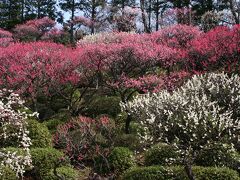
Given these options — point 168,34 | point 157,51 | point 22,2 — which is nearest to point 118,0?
point 22,2

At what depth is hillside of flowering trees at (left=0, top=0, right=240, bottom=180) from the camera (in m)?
11.7

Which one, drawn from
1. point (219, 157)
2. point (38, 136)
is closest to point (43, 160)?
point (38, 136)

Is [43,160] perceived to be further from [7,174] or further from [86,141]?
[86,141]

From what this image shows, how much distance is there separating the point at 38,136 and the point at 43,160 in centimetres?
165

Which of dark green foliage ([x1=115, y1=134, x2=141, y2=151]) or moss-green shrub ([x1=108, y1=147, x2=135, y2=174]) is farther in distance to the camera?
dark green foliage ([x1=115, y1=134, x2=141, y2=151])

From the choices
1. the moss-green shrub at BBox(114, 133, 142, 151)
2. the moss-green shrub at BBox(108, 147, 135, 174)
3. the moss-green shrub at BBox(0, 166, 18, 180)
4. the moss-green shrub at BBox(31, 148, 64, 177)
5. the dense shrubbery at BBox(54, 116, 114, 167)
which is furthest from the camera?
the moss-green shrub at BBox(114, 133, 142, 151)

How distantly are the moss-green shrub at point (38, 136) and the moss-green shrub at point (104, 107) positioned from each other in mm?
4215

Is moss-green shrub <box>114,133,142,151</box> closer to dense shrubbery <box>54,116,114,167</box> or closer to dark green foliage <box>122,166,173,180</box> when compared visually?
dense shrubbery <box>54,116,114,167</box>

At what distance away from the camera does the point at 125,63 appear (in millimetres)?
19953

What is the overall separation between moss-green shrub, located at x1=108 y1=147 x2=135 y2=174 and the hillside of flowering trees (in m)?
0.03

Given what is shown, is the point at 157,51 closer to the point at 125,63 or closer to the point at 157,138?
the point at 125,63

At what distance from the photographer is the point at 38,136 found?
49.8ft

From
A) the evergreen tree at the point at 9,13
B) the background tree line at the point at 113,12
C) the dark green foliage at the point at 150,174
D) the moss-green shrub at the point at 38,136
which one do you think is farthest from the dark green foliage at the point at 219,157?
the evergreen tree at the point at 9,13

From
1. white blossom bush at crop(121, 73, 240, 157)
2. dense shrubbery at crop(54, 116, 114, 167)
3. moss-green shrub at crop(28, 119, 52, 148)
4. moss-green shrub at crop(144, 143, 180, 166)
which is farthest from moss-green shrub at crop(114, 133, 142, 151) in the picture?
moss-green shrub at crop(28, 119, 52, 148)
